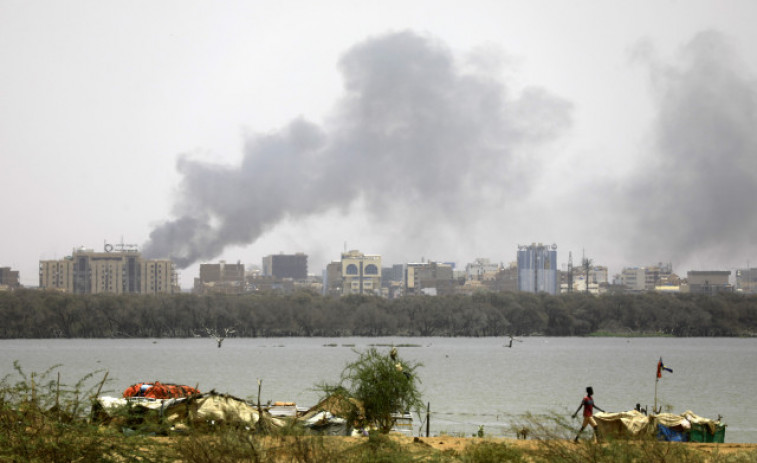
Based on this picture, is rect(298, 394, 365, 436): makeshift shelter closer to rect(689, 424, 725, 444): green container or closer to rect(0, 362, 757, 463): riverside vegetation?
rect(0, 362, 757, 463): riverside vegetation

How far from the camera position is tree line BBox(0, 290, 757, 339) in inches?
6019

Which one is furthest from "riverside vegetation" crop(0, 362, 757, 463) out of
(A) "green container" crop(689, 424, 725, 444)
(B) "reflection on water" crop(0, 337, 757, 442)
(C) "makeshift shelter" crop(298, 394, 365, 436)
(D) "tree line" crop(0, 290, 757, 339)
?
(D) "tree line" crop(0, 290, 757, 339)

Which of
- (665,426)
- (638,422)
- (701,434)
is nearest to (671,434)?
(665,426)

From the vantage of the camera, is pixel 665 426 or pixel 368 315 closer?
pixel 665 426

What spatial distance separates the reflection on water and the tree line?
6104 millimetres

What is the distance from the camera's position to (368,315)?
16350cm

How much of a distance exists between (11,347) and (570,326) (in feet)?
277

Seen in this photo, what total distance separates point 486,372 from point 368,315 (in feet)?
271

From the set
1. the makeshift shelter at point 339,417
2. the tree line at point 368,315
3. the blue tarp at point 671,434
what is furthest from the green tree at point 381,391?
the tree line at point 368,315

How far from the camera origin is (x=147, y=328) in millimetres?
156625

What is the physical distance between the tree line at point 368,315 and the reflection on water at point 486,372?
610cm

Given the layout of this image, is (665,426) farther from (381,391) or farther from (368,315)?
(368,315)

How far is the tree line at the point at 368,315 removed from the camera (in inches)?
6019

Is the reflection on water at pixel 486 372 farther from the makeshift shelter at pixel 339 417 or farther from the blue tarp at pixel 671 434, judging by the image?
the makeshift shelter at pixel 339 417
